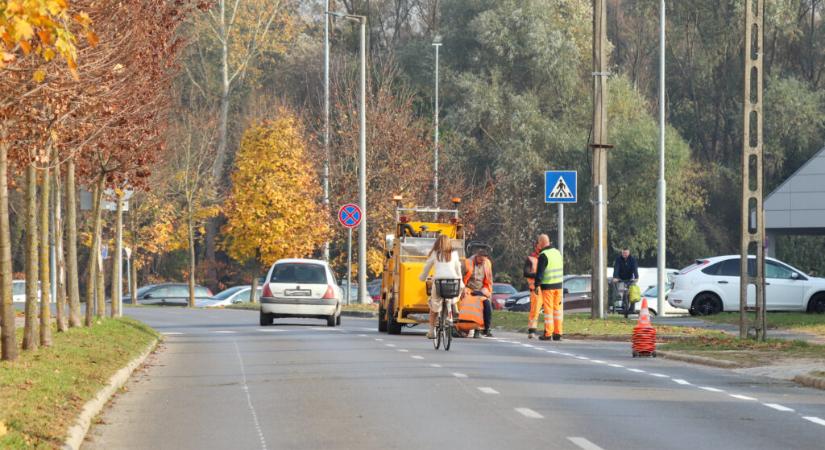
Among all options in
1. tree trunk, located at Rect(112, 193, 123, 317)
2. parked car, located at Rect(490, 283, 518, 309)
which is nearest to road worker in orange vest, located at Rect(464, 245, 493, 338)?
tree trunk, located at Rect(112, 193, 123, 317)

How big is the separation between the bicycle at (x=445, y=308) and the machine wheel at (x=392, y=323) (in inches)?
228

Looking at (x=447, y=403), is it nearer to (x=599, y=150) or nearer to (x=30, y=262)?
(x=30, y=262)

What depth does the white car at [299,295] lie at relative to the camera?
118 ft

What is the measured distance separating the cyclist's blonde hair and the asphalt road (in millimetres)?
1444

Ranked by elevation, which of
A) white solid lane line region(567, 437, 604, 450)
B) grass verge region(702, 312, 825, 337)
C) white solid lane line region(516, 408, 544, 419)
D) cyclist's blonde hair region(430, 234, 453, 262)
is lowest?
white solid lane line region(567, 437, 604, 450)

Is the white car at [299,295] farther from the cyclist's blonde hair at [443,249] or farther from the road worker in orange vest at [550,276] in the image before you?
the cyclist's blonde hair at [443,249]

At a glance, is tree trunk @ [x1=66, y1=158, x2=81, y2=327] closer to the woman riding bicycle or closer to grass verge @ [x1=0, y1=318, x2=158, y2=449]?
grass verge @ [x1=0, y1=318, x2=158, y2=449]

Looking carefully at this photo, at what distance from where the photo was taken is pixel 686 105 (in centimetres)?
6825

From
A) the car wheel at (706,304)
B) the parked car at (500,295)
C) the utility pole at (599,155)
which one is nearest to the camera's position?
the utility pole at (599,155)

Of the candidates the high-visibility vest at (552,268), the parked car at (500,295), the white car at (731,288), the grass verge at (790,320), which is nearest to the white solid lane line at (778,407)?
the high-visibility vest at (552,268)

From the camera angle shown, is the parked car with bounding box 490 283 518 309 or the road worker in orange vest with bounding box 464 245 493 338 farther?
the parked car with bounding box 490 283 518 309

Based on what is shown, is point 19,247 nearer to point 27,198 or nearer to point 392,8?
point 392,8

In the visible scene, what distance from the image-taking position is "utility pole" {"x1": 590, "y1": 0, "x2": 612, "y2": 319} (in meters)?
35.2

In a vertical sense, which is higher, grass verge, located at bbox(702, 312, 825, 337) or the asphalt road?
grass verge, located at bbox(702, 312, 825, 337)
